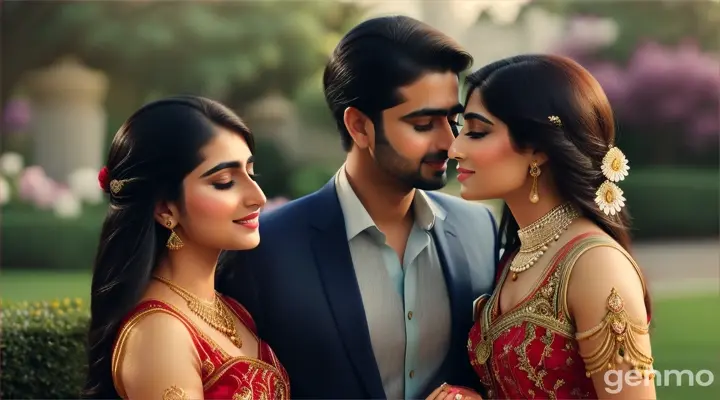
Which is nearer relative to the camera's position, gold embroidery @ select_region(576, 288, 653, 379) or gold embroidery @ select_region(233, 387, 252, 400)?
gold embroidery @ select_region(576, 288, 653, 379)

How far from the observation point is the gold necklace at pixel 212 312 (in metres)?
3.21

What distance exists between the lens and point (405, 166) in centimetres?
362

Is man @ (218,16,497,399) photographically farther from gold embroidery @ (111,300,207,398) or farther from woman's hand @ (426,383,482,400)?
gold embroidery @ (111,300,207,398)

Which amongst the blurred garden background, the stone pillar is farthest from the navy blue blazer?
the stone pillar

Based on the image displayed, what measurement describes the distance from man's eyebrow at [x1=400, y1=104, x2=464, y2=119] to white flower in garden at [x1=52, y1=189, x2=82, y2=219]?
11.8m

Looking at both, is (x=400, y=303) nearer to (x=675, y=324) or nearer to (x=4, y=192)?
(x=675, y=324)

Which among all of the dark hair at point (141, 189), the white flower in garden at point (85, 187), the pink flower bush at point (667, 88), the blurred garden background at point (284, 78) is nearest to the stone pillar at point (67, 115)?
the blurred garden background at point (284, 78)

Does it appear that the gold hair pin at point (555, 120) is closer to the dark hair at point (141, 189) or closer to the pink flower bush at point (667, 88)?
the dark hair at point (141, 189)

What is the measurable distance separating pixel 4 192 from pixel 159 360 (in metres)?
13.1

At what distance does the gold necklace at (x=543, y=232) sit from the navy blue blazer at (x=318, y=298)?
1.83ft

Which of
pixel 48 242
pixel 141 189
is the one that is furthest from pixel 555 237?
pixel 48 242

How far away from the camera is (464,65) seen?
3670 millimetres

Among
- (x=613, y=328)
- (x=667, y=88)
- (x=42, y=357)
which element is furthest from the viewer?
(x=667, y=88)

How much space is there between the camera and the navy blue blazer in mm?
3617
